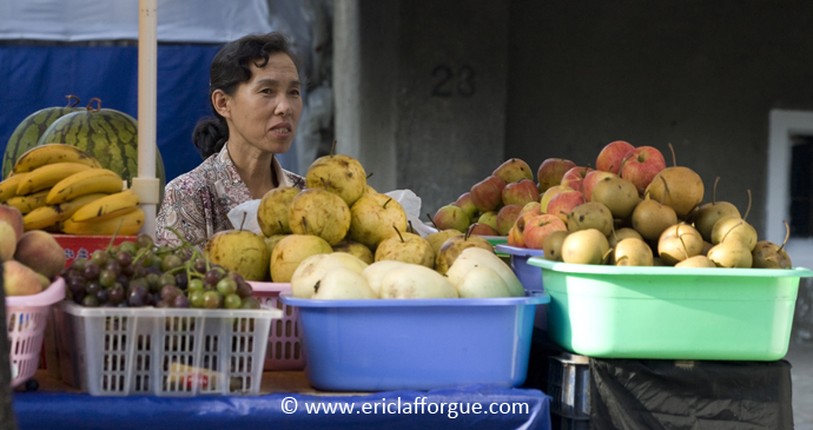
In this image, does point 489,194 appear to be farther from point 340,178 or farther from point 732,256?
point 732,256

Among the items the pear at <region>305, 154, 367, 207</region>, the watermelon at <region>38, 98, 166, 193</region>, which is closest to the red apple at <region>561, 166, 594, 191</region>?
the pear at <region>305, 154, 367, 207</region>

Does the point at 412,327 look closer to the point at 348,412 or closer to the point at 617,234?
the point at 348,412

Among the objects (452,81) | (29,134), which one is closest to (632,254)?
(29,134)

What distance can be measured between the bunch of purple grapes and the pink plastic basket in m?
0.07

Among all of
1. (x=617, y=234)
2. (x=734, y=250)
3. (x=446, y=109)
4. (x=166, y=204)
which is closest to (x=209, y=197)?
(x=166, y=204)

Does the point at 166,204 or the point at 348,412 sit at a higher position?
the point at 166,204

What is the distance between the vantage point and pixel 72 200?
2689 mm

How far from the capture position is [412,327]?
2.22 meters

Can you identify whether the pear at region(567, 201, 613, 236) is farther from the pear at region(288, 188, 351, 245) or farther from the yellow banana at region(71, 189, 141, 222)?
the yellow banana at region(71, 189, 141, 222)

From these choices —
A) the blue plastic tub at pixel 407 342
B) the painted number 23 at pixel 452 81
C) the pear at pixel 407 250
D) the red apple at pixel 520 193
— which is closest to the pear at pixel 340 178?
the pear at pixel 407 250

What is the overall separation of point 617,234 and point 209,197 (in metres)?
1.76

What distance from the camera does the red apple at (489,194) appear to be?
12.7 feet

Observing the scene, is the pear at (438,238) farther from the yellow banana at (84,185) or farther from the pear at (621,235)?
the yellow banana at (84,185)

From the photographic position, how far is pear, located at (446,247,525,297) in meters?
2.37
